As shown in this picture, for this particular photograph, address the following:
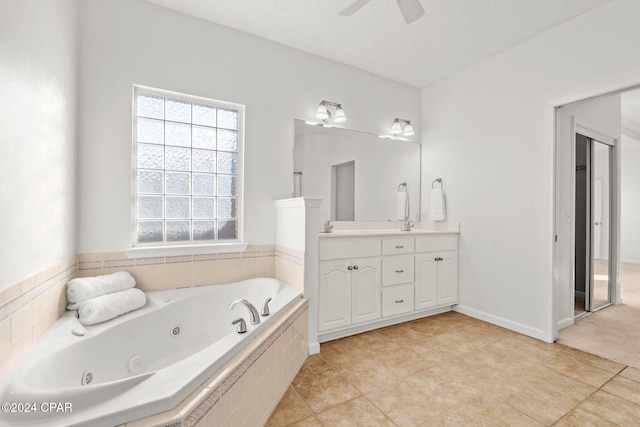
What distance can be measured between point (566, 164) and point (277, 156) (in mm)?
2635

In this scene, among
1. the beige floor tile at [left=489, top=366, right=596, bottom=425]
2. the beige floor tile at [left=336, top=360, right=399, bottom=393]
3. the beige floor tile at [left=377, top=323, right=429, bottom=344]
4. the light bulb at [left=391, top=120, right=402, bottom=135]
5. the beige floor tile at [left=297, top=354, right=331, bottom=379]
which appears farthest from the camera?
the light bulb at [left=391, top=120, right=402, bottom=135]

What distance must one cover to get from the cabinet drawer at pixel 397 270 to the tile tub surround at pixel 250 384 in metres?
0.99

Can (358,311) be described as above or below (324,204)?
below

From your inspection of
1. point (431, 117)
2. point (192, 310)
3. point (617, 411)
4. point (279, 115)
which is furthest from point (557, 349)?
point (279, 115)

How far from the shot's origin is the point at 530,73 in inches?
103

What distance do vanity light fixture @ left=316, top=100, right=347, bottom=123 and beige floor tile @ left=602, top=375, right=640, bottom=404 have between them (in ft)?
9.12

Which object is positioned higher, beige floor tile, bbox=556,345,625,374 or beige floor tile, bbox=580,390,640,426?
beige floor tile, bbox=556,345,625,374

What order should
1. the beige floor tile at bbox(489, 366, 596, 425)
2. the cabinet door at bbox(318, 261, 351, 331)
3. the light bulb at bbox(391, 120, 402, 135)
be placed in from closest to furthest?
1. the beige floor tile at bbox(489, 366, 596, 425)
2. the cabinet door at bbox(318, 261, 351, 331)
3. the light bulb at bbox(391, 120, 402, 135)

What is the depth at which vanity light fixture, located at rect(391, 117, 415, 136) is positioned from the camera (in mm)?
3357

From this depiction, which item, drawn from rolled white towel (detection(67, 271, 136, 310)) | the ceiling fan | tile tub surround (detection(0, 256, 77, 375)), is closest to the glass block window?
rolled white towel (detection(67, 271, 136, 310))

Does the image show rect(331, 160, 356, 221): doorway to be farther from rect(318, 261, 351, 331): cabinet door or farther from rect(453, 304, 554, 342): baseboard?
rect(453, 304, 554, 342): baseboard

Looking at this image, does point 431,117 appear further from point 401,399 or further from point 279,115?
point 401,399

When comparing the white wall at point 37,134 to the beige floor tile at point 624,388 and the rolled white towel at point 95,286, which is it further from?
the beige floor tile at point 624,388

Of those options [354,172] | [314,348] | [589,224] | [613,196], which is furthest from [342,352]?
[613,196]
